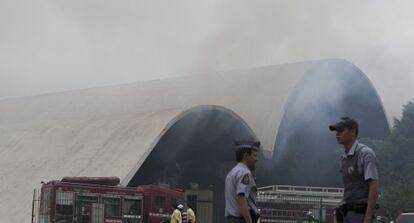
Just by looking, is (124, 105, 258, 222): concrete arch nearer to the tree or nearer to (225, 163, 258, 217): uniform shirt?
the tree

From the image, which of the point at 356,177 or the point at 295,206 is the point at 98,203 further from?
the point at 356,177

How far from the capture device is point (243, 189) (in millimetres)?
7645

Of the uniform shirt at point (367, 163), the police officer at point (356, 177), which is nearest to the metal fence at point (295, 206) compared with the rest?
the police officer at point (356, 177)

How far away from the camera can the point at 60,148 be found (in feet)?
101

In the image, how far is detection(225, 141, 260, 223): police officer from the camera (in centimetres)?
764

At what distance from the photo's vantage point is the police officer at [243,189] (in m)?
7.64

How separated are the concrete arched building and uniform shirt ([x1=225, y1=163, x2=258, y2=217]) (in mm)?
18083

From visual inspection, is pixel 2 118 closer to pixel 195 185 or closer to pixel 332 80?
pixel 195 185

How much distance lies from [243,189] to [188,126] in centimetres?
2299

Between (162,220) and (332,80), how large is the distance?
13.0m

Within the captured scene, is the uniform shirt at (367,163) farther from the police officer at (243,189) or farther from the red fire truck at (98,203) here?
the red fire truck at (98,203)

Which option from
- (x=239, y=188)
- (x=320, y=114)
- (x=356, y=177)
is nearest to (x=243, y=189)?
(x=239, y=188)

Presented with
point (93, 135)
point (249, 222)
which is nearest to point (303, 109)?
point (93, 135)

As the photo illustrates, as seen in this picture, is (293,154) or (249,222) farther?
(293,154)
